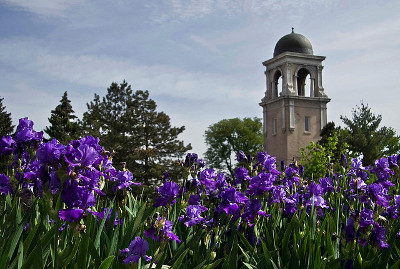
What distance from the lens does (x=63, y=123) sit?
27.3m

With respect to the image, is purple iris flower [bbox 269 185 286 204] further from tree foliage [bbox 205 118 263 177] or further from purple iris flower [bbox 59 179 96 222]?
tree foliage [bbox 205 118 263 177]

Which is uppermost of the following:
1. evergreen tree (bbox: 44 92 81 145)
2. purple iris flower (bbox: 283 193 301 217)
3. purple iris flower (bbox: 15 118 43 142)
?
evergreen tree (bbox: 44 92 81 145)

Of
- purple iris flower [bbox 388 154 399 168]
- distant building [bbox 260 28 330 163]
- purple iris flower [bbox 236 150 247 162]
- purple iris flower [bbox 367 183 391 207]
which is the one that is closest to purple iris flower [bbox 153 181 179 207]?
purple iris flower [bbox 367 183 391 207]

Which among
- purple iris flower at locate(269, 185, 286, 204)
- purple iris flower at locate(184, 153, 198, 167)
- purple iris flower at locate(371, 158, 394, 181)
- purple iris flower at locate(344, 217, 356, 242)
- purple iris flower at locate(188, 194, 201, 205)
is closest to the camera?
purple iris flower at locate(344, 217, 356, 242)

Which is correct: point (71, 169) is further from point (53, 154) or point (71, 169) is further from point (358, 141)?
point (358, 141)

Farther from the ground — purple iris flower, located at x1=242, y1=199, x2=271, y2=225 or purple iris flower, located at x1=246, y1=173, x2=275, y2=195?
purple iris flower, located at x1=246, y1=173, x2=275, y2=195

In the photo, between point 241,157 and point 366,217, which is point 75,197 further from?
point 241,157

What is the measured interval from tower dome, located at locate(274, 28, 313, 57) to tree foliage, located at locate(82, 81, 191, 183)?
18669 mm

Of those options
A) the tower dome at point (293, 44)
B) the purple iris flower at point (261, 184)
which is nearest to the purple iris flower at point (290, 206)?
the purple iris flower at point (261, 184)

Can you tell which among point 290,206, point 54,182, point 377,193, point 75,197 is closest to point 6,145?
point 54,182

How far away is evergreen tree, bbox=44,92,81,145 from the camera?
1022 inches

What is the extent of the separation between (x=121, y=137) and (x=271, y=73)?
2275 centimetres

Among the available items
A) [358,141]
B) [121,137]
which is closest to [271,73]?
[358,141]

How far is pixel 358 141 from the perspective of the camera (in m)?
35.3
